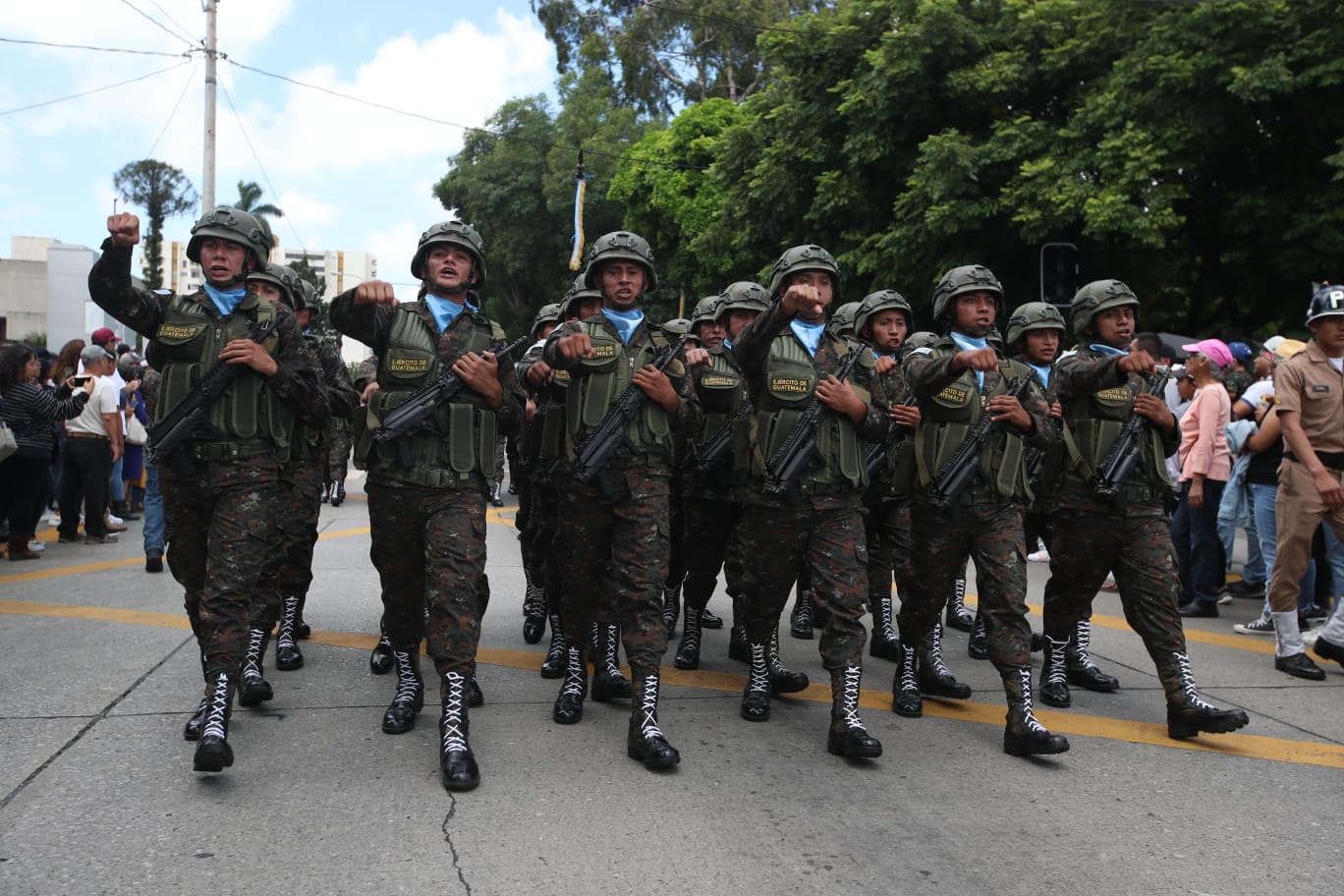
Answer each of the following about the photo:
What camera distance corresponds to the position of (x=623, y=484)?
15.6ft

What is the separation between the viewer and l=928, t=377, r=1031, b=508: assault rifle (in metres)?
5.03

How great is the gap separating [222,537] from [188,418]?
0.50m

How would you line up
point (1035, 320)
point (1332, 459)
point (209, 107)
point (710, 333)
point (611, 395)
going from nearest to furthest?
point (611, 395), point (1035, 320), point (1332, 459), point (710, 333), point (209, 107)

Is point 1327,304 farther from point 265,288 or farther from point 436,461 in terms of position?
point 265,288

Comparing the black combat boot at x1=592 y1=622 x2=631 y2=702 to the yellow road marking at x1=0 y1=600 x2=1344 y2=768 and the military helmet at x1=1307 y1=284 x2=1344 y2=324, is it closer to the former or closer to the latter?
the yellow road marking at x1=0 y1=600 x2=1344 y2=768

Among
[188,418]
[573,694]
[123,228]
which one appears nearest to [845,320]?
[573,694]

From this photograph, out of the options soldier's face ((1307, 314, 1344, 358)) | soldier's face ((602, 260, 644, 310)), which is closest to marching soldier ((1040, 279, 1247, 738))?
soldier's face ((1307, 314, 1344, 358))

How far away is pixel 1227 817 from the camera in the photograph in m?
4.03

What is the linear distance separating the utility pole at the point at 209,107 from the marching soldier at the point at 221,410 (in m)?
19.0

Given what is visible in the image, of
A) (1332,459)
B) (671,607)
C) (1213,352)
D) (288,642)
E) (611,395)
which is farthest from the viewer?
(1213,352)

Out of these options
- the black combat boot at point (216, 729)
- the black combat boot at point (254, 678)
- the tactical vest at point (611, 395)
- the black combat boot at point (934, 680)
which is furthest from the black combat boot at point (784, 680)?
the black combat boot at point (216, 729)

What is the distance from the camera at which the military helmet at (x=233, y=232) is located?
180 inches

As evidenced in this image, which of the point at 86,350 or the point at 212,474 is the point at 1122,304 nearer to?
the point at 212,474

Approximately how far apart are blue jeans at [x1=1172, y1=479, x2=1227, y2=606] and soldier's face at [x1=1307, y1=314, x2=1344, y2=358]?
2324 millimetres
